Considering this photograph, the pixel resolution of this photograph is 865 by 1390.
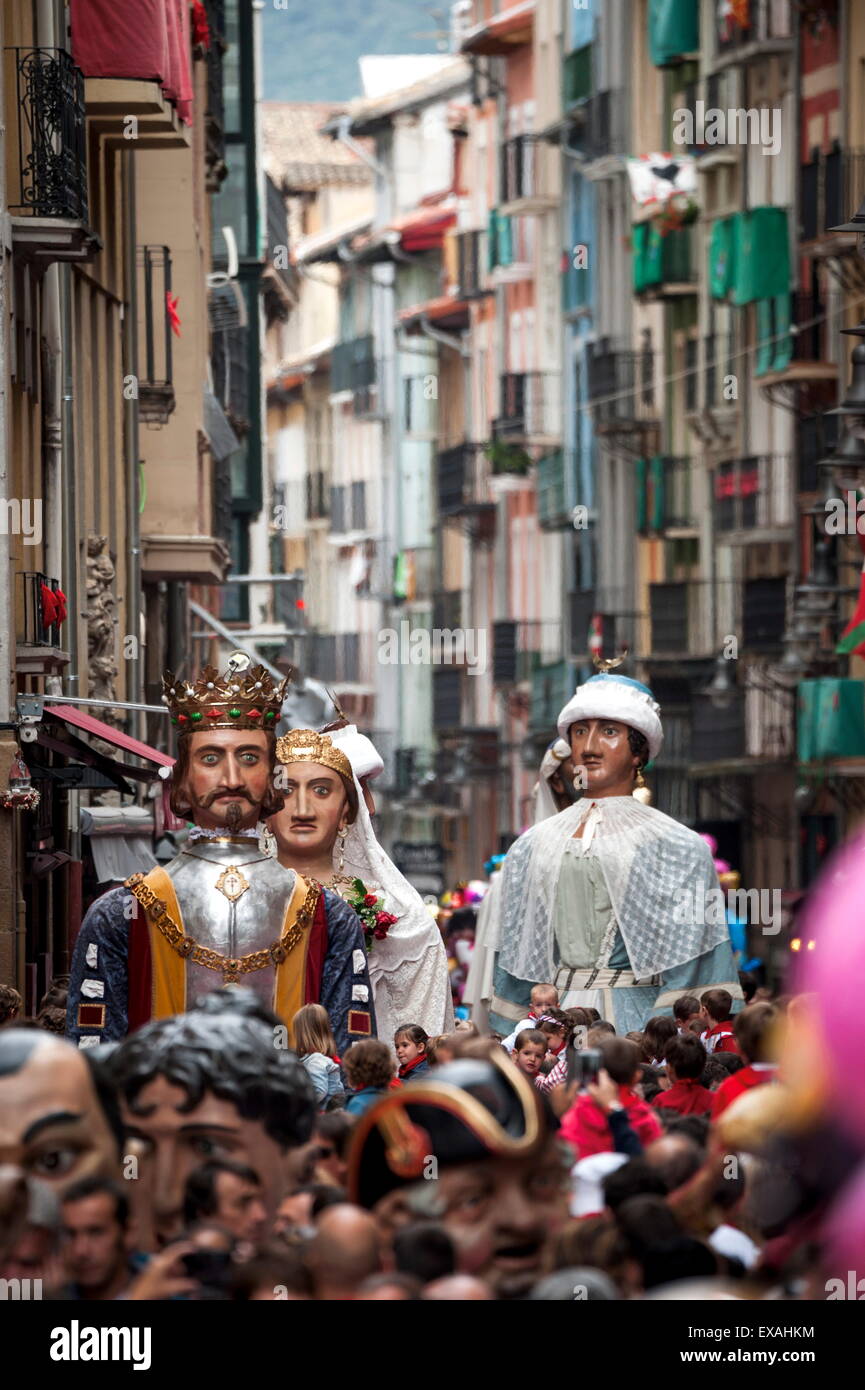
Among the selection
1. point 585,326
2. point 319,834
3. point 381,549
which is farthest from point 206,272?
point 381,549

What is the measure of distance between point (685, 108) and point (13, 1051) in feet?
147

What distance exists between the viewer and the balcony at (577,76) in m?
57.5

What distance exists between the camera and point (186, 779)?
12.6 meters

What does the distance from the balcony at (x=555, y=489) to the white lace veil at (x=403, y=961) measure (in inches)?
1679

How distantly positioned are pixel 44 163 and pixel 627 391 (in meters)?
32.9

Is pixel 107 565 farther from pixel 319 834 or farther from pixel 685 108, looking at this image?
pixel 685 108

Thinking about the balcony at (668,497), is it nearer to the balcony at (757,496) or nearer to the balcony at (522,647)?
the balcony at (757,496)

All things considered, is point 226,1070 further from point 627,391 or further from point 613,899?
point 627,391

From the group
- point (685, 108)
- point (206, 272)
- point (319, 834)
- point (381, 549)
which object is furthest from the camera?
point (381, 549)

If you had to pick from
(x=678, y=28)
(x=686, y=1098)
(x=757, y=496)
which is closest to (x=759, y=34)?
(x=678, y=28)

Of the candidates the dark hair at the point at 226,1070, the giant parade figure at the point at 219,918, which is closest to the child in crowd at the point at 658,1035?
the giant parade figure at the point at 219,918

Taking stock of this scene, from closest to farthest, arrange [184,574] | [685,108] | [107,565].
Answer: [107,565]
[184,574]
[685,108]

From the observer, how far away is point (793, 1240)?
23.4 ft

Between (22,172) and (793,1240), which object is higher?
(22,172)
